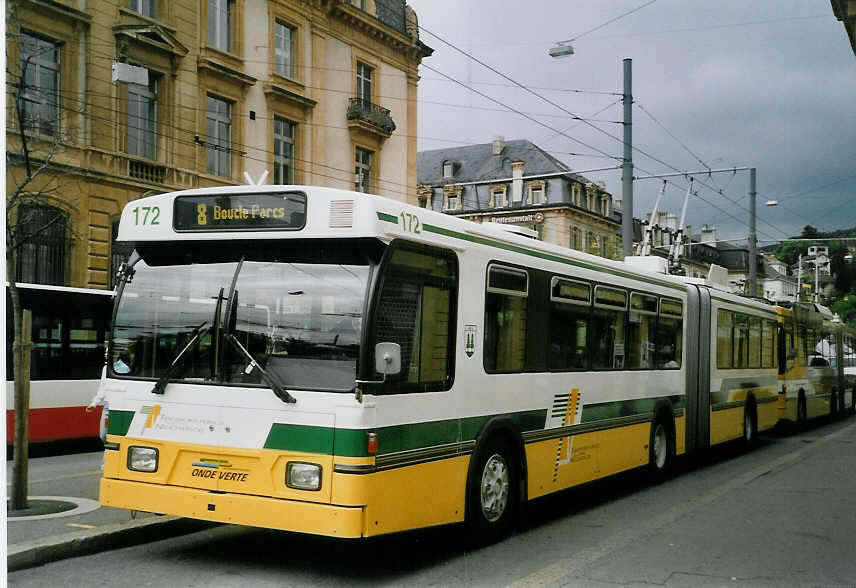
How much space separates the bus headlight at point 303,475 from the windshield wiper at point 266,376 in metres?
0.44

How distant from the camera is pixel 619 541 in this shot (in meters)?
8.26

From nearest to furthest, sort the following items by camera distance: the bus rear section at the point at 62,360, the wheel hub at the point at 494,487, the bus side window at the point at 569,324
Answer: the wheel hub at the point at 494,487
the bus side window at the point at 569,324
the bus rear section at the point at 62,360

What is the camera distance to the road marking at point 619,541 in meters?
6.87

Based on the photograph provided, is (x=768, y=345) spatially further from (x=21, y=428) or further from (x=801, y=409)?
(x=21, y=428)

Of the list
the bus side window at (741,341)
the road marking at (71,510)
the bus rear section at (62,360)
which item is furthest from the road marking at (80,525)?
the bus side window at (741,341)

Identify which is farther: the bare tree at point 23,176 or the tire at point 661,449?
the tire at point 661,449

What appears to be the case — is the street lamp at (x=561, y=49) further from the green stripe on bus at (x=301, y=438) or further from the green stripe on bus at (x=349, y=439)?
the green stripe on bus at (x=301, y=438)

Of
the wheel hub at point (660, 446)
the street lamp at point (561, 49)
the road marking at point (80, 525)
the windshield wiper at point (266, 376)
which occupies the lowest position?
the road marking at point (80, 525)

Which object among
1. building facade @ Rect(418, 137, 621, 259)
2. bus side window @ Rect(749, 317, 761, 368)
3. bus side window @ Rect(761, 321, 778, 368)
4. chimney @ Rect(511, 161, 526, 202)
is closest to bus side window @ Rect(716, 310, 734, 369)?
bus side window @ Rect(749, 317, 761, 368)

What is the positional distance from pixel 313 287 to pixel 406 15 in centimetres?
2289

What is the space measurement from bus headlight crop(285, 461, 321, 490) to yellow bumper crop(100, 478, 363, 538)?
0.11m

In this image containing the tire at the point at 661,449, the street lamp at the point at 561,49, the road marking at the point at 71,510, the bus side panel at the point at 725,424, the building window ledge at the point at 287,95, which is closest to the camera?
the road marking at the point at 71,510

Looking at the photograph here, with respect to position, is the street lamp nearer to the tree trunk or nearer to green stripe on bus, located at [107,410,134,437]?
the tree trunk

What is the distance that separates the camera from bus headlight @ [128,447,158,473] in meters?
6.89
